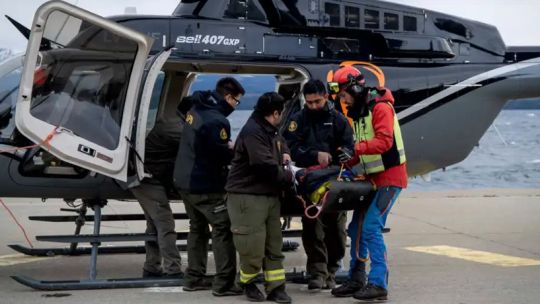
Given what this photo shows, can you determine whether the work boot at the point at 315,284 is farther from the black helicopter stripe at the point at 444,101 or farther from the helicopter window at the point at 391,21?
the helicopter window at the point at 391,21

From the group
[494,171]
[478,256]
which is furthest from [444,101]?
[494,171]

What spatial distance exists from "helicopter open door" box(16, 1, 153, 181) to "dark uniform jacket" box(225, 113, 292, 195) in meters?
1.07

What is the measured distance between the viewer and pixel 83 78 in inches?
341

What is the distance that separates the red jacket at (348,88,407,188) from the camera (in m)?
8.09

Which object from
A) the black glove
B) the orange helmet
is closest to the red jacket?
the black glove

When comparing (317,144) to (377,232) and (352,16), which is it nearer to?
(377,232)

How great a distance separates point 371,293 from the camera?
813cm

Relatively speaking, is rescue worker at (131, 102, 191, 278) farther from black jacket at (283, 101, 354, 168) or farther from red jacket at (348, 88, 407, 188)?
red jacket at (348, 88, 407, 188)

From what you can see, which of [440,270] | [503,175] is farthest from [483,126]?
[503,175]

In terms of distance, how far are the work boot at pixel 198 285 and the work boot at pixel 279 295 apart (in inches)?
30.6

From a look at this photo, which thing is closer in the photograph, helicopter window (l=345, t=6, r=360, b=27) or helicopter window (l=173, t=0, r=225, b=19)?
helicopter window (l=173, t=0, r=225, b=19)

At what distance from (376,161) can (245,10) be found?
2.90 m

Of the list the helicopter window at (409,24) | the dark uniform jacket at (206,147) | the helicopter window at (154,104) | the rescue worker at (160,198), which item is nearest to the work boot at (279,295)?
the dark uniform jacket at (206,147)

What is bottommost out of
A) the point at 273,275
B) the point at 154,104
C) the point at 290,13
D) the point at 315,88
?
the point at 273,275
